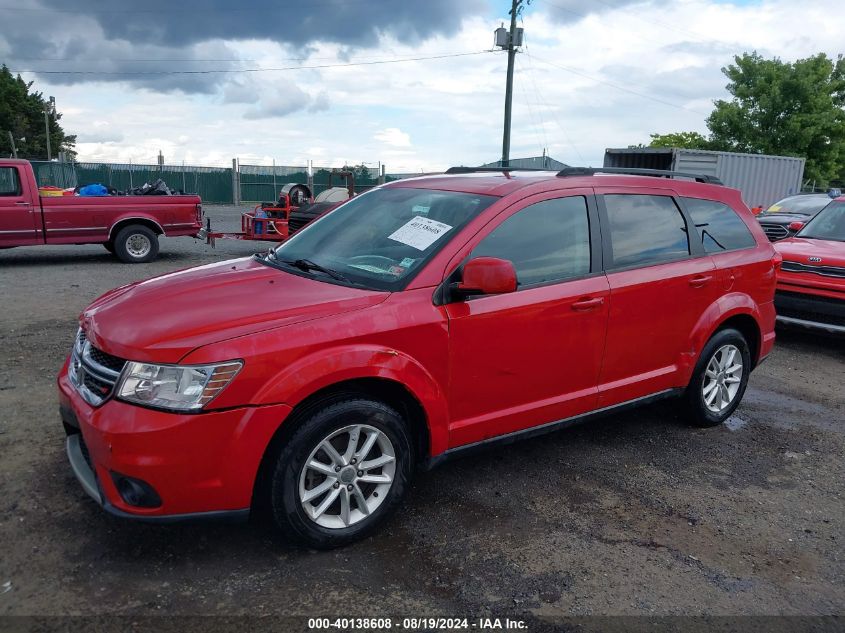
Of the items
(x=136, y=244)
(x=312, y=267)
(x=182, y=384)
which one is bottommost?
(x=136, y=244)

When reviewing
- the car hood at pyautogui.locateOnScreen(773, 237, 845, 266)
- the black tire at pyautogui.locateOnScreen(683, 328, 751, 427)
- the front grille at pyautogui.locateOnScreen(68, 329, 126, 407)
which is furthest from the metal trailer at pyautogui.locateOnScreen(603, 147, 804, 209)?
the front grille at pyautogui.locateOnScreen(68, 329, 126, 407)

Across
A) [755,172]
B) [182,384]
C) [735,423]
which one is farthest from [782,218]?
[182,384]

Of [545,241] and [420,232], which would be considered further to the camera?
[545,241]

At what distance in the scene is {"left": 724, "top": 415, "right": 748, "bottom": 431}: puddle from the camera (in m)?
4.99

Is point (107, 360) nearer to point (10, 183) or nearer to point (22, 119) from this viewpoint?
point (10, 183)

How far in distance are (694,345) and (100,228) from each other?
11.1 meters

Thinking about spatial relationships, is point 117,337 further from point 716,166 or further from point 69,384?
point 716,166

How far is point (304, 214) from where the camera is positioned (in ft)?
44.1

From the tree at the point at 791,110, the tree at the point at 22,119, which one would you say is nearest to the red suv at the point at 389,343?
the tree at the point at 791,110

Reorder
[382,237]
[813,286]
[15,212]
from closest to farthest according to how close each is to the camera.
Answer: [382,237] < [813,286] < [15,212]

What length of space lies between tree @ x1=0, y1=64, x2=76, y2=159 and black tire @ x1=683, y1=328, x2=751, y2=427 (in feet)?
203

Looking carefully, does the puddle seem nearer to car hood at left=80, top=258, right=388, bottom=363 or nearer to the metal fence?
car hood at left=80, top=258, right=388, bottom=363

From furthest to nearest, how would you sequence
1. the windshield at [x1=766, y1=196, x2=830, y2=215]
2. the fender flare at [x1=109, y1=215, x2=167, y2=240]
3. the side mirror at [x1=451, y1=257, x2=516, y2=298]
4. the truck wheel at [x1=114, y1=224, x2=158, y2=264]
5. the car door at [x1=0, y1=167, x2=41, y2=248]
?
the windshield at [x1=766, y1=196, x2=830, y2=215] → the truck wheel at [x1=114, y1=224, x2=158, y2=264] → the fender flare at [x1=109, y1=215, x2=167, y2=240] → the car door at [x1=0, y1=167, x2=41, y2=248] → the side mirror at [x1=451, y1=257, x2=516, y2=298]

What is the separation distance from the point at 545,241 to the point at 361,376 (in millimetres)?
1427
